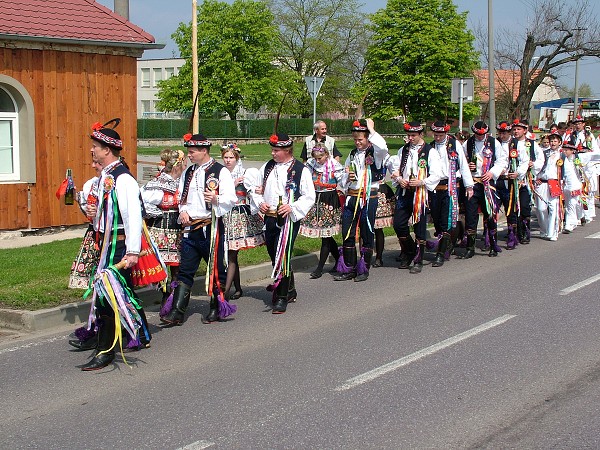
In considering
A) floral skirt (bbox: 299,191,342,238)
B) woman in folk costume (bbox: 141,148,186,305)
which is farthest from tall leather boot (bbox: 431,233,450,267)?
woman in folk costume (bbox: 141,148,186,305)

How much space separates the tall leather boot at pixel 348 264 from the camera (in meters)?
10.8

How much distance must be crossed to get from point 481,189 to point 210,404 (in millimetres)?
7665

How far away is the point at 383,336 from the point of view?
25.8 ft

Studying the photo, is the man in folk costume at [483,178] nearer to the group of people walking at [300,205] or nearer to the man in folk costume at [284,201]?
the group of people walking at [300,205]

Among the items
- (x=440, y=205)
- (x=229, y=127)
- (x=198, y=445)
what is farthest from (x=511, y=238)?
(x=229, y=127)

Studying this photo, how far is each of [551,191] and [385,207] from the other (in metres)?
4.43

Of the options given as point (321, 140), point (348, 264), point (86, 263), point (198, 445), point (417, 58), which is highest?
point (417, 58)

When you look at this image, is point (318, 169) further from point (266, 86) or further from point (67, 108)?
point (266, 86)

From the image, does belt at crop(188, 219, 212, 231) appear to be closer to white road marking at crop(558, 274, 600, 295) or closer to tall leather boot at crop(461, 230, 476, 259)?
white road marking at crop(558, 274, 600, 295)

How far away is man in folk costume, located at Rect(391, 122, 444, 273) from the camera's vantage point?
443 inches

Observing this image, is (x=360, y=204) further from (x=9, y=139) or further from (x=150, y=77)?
(x=150, y=77)

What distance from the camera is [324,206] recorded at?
1089cm

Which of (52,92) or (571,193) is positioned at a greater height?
(52,92)

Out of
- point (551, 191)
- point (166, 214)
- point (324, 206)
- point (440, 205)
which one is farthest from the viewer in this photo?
point (551, 191)
